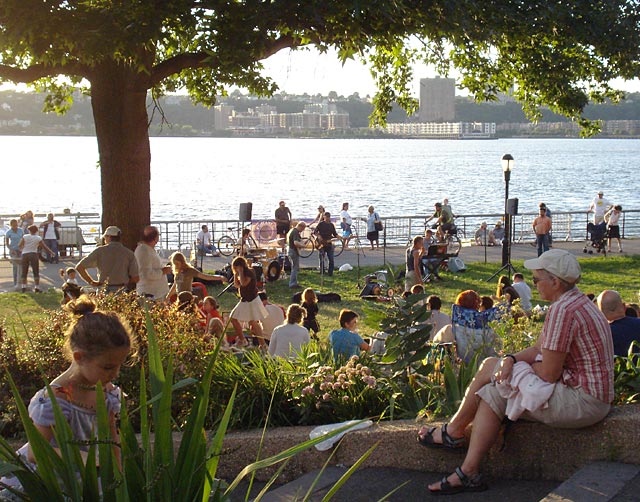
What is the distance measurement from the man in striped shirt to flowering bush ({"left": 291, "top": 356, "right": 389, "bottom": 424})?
1069mm

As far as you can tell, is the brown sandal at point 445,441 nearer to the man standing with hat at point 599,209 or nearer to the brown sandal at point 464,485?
the brown sandal at point 464,485

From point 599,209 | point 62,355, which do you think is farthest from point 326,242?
point 62,355

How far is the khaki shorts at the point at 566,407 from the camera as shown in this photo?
467 centimetres

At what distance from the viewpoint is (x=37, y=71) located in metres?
13.2

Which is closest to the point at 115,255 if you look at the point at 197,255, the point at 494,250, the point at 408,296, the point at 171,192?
the point at 408,296

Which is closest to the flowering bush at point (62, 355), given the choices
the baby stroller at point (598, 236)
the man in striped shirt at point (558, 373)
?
the man in striped shirt at point (558, 373)

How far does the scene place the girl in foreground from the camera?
11.8ft

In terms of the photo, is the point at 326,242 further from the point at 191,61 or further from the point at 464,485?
the point at 464,485

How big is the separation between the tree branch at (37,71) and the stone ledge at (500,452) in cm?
876

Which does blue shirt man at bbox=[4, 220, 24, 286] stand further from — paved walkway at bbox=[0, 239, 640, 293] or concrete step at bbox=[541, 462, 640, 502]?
concrete step at bbox=[541, 462, 640, 502]

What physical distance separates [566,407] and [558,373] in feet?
0.59

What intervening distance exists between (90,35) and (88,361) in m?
8.36

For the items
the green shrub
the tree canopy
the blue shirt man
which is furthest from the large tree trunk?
the green shrub

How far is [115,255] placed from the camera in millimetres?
10883
